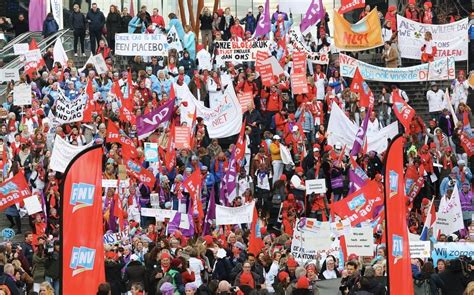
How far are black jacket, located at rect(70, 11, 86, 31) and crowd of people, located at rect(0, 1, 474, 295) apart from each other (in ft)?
Answer: 0.19

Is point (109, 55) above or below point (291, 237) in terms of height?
above

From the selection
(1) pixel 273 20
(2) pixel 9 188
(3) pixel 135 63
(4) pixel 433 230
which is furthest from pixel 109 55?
(4) pixel 433 230

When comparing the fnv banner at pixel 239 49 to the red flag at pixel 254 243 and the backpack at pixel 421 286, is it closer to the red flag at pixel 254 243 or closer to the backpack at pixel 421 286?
the red flag at pixel 254 243

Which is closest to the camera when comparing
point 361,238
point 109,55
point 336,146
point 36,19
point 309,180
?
point 361,238

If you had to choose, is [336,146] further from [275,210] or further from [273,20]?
[273,20]

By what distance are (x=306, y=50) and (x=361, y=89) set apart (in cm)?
311

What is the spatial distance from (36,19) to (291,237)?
18.6m

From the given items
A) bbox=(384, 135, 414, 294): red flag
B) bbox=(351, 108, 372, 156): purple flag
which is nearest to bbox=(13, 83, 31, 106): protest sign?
bbox=(351, 108, 372, 156): purple flag

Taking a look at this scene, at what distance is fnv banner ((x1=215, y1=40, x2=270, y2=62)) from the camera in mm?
41938

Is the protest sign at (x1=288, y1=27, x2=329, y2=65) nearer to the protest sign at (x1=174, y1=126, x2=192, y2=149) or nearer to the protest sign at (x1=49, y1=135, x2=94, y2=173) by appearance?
the protest sign at (x1=174, y1=126, x2=192, y2=149)

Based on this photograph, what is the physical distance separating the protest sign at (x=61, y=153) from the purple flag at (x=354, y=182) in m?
5.23

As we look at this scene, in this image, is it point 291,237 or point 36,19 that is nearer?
point 291,237

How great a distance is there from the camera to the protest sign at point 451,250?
96.7 ft

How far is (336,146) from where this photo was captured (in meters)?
37.1
